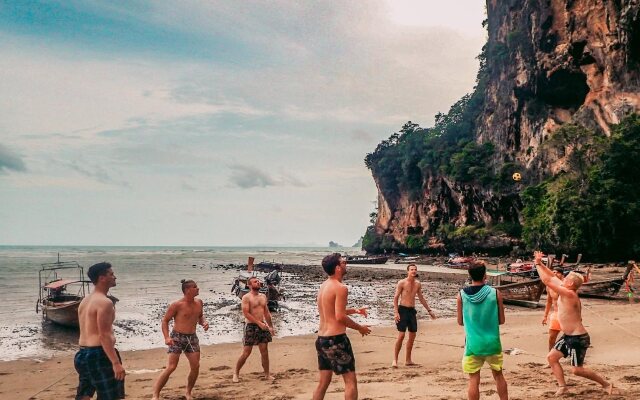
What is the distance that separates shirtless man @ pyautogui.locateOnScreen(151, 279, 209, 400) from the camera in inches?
284

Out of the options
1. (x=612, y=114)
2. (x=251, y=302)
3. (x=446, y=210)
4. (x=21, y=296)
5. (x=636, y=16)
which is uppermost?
(x=636, y=16)

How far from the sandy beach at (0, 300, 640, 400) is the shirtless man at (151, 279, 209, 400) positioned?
0.67 metres

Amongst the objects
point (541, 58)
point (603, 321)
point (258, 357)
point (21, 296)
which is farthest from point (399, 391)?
point (541, 58)

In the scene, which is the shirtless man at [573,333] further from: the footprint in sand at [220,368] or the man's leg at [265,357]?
the footprint in sand at [220,368]

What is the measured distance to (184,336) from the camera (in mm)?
7328

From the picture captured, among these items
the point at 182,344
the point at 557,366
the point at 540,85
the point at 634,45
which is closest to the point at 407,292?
the point at 557,366

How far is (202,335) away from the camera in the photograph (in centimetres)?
1552

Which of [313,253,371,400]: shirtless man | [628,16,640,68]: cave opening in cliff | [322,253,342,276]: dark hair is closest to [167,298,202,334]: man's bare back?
[313,253,371,400]: shirtless man

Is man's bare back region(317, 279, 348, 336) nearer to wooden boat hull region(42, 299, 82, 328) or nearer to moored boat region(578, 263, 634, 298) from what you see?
wooden boat hull region(42, 299, 82, 328)

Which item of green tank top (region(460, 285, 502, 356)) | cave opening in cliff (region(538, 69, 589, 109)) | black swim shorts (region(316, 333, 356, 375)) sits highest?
cave opening in cliff (region(538, 69, 589, 109))

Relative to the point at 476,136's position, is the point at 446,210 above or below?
below

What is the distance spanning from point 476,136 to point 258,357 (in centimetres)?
6594

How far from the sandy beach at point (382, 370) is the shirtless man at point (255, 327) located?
44 centimetres

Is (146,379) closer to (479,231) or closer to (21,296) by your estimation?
(21,296)
